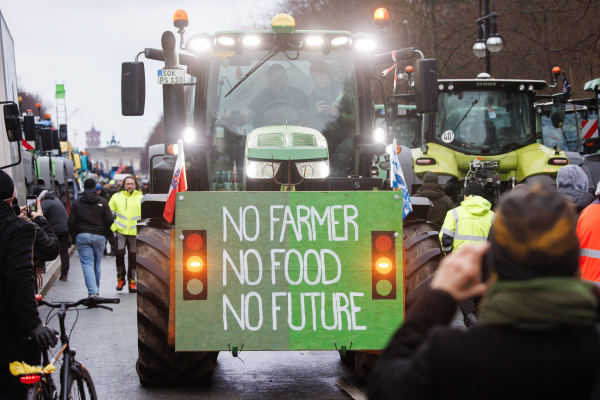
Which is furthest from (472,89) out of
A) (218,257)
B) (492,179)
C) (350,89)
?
(218,257)

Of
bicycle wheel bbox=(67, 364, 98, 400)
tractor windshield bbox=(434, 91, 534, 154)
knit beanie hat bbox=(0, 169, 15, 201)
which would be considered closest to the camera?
knit beanie hat bbox=(0, 169, 15, 201)

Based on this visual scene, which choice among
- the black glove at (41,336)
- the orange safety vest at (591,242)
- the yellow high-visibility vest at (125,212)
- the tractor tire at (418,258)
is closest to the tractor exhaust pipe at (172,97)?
the tractor tire at (418,258)

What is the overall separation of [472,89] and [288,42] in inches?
351

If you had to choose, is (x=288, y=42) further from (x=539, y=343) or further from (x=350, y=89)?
(x=539, y=343)

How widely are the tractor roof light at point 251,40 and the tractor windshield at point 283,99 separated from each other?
0.27 feet

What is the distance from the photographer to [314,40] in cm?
725

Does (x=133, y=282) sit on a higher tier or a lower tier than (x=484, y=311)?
lower

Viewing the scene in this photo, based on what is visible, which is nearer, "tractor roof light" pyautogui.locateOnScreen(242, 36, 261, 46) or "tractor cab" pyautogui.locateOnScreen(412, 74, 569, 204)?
"tractor roof light" pyautogui.locateOnScreen(242, 36, 261, 46)

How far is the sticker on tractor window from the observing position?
50.6ft

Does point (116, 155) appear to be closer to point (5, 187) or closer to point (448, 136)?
point (448, 136)

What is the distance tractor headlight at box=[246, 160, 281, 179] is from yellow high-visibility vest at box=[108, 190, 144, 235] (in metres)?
7.03

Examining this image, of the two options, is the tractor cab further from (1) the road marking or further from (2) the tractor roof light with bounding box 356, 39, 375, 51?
(1) the road marking

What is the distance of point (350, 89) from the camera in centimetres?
732

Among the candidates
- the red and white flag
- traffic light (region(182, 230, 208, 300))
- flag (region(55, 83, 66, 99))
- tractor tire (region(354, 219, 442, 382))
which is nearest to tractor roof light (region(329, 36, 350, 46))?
tractor tire (region(354, 219, 442, 382))
